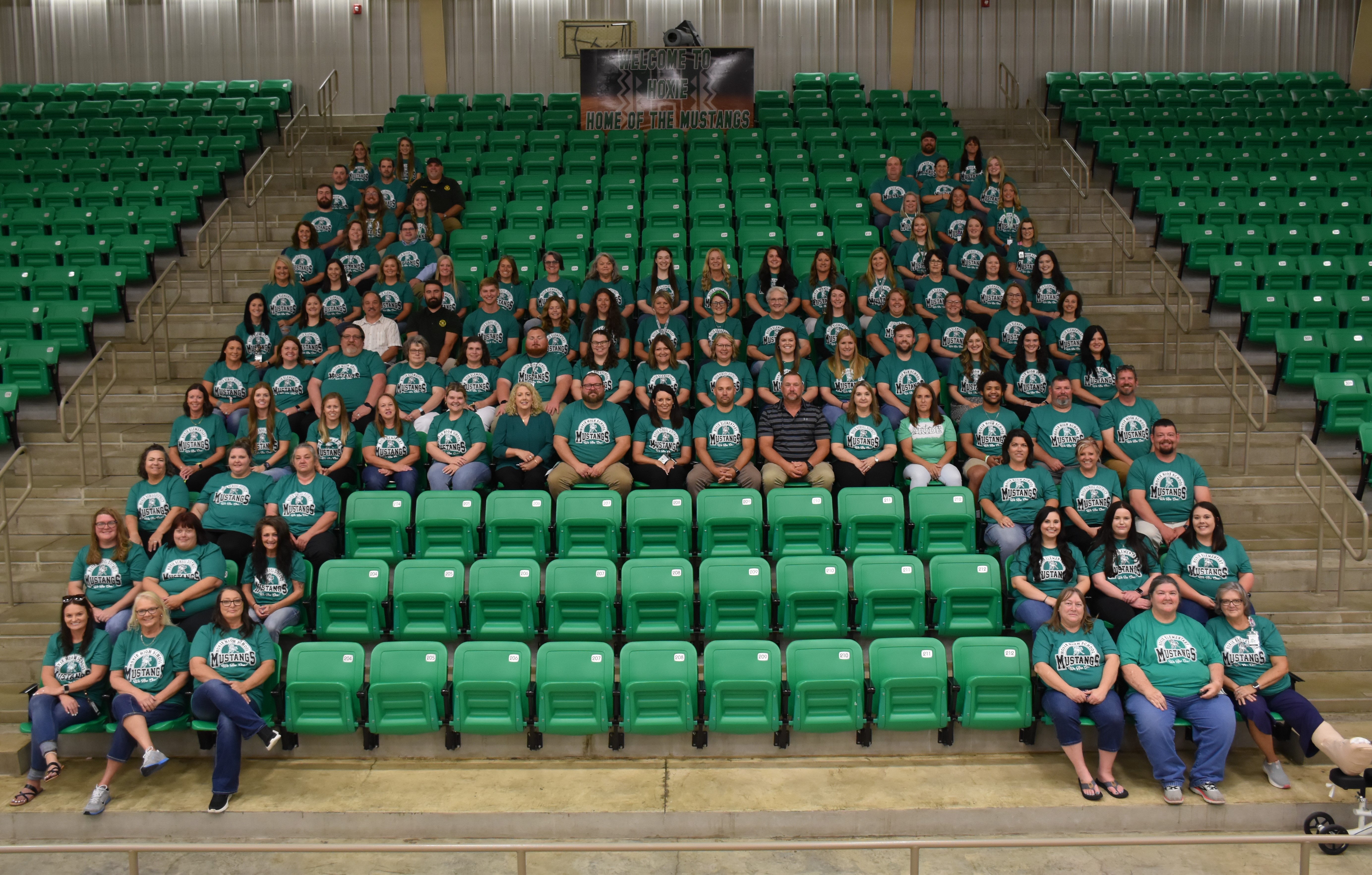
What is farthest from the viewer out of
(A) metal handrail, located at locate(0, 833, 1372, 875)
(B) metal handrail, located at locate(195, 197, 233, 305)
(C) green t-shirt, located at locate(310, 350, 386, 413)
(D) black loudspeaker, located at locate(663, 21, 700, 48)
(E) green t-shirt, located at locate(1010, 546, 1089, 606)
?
(D) black loudspeaker, located at locate(663, 21, 700, 48)

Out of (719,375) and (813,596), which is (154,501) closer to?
(719,375)

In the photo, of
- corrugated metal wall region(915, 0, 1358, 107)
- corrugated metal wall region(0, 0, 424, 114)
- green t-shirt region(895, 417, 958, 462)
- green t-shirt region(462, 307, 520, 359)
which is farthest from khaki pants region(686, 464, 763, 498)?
corrugated metal wall region(0, 0, 424, 114)

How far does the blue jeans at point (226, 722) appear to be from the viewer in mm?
5809

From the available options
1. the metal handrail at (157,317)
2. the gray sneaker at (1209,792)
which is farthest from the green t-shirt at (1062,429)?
the metal handrail at (157,317)

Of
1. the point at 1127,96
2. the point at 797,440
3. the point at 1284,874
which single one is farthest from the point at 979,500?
the point at 1127,96

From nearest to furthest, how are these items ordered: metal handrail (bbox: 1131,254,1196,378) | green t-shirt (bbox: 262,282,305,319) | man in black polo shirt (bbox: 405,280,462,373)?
man in black polo shirt (bbox: 405,280,462,373) → green t-shirt (bbox: 262,282,305,319) → metal handrail (bbox: 1131,254,1196,378)

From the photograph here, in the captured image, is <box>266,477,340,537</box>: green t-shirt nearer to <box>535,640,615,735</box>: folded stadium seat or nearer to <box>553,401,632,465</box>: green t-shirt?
<box>553,401,632,465</box>: green t-shirt

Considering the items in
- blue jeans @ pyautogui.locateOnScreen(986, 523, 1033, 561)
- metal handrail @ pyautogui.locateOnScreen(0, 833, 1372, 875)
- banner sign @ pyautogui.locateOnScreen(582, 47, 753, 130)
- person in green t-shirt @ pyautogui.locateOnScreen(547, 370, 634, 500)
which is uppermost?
banner sign @ pyautogui.locateOnScreen(582, 47, 753, 130)

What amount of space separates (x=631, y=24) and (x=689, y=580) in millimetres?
10582

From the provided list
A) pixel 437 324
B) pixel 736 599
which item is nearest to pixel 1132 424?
pixel 736 599

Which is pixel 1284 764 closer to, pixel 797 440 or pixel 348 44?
pixel 797 440

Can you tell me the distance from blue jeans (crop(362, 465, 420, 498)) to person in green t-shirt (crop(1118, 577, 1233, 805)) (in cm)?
458

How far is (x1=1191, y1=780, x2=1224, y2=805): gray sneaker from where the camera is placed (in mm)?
5754

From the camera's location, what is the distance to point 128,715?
601 cm
